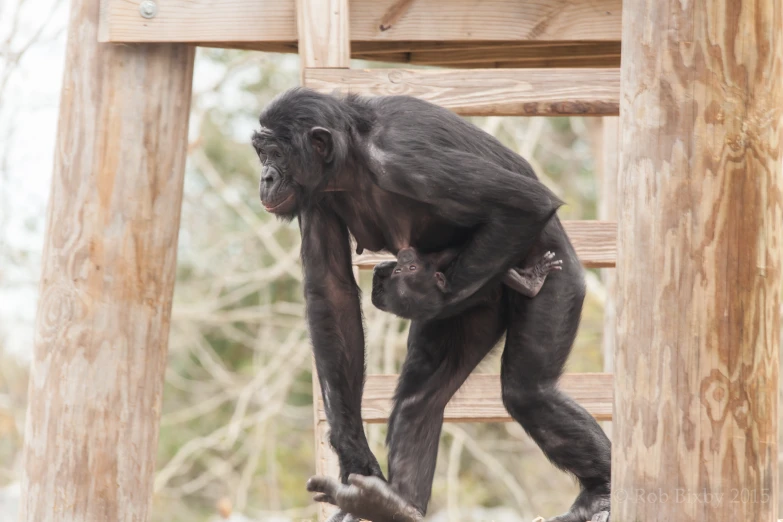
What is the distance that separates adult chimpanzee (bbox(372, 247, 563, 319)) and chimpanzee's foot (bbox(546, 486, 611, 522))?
87cm

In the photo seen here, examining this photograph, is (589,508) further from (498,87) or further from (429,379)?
(498,87)

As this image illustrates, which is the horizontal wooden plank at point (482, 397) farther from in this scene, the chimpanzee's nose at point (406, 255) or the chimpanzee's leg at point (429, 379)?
the chimpanzee's nose at point (406, 255)

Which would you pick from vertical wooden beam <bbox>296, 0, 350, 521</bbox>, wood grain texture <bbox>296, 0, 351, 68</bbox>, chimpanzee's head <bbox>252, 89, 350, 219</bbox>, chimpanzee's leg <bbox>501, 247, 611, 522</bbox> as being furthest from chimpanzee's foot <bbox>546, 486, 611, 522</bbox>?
wood grain texture <bbox>296, 0, 351, 68</bbox>

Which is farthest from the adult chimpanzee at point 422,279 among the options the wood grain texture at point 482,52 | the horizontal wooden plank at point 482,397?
the wood grain texture at point 482,52

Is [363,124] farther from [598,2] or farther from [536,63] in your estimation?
[536,63]

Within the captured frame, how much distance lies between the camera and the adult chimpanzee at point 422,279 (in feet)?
13.3

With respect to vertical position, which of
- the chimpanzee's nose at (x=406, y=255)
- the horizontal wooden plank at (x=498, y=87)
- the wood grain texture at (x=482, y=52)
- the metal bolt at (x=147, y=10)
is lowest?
the chimpanzee's nose at (x=406, y=255)

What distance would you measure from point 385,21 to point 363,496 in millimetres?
2436

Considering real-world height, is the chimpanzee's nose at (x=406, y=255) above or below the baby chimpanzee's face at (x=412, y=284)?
above

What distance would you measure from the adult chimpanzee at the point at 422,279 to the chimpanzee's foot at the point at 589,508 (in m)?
0.87

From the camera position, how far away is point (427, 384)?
4.29m

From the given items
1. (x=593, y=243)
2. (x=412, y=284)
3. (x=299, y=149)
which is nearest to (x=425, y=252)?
(x=412, y=284)

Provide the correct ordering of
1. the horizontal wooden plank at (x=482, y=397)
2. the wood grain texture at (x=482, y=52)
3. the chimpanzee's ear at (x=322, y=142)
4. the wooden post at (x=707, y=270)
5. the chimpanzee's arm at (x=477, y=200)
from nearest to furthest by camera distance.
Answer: the wooden post at (x=707, y=270), the chimpanzee's arm at (x=477, y=200), the chimpanzee's ear at (x=322, y=142), the horizontal wooden plank at (x=482, y=397), the wood grain texture at (x=482, y=52)

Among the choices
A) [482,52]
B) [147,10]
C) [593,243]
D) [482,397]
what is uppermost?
[482,52]
